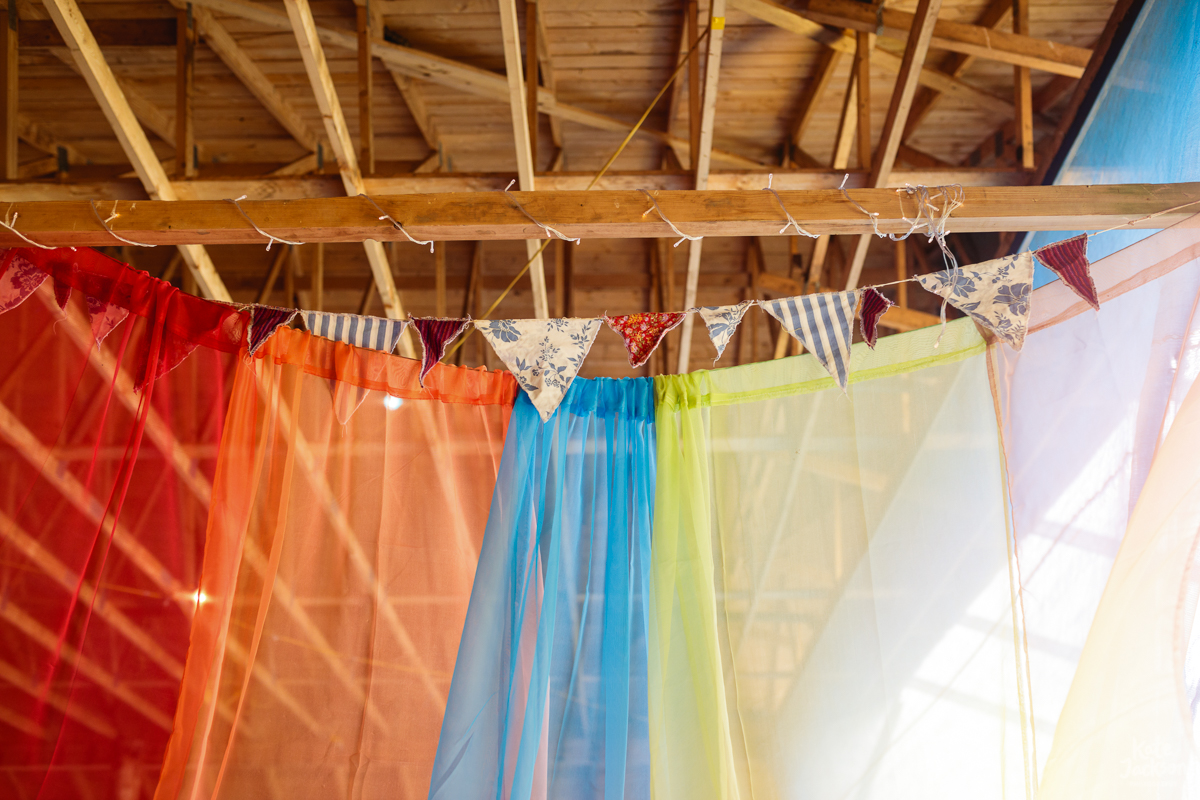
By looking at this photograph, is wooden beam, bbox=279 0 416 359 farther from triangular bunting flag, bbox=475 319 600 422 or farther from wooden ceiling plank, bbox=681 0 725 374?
wooden ceiling plank, bbox=681 0 725 374

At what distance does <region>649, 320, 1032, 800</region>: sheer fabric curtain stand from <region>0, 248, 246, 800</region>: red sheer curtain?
1.20 m

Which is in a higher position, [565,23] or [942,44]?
[565,23]

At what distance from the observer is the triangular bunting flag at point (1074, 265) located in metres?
2.08

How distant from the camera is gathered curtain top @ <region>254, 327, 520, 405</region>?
231cm

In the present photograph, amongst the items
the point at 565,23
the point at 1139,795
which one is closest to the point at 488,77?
the point at 565,23

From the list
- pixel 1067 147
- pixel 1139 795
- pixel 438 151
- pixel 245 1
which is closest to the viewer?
pixel 1139 795

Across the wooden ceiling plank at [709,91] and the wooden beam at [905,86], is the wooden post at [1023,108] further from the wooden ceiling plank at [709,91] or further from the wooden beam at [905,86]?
the wooden ceiling plank at [709,91]

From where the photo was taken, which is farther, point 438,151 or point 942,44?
point 438,151

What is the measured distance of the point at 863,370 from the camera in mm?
2320

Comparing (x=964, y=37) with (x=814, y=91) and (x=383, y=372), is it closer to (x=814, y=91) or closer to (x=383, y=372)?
(x=814, y=91)

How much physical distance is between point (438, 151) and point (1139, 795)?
4068mm

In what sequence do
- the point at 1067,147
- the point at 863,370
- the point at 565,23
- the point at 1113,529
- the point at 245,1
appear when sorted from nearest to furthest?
the point at 1113,529 → the point at 863,370 → the point at 1067,147 → the point at 245,1 → the point at 565,23

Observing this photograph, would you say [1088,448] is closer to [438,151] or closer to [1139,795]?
[1139,795]

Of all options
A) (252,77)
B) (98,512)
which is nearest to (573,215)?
(98,512)
